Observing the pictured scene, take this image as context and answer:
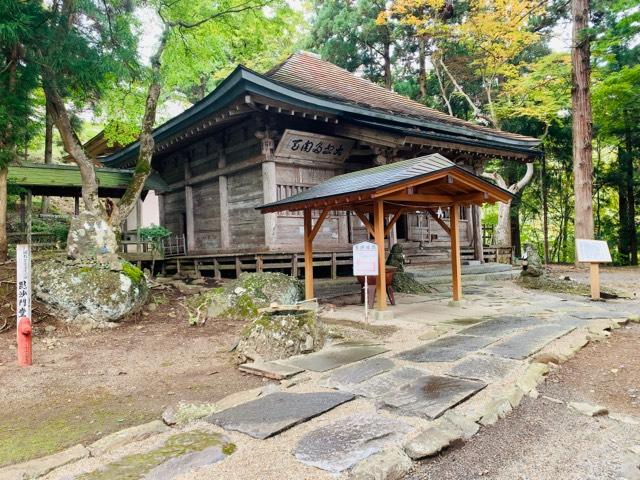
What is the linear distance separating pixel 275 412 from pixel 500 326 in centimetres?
402

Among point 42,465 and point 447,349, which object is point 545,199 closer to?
point 447,349

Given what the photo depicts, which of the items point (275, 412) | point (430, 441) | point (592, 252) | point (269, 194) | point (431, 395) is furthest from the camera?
point (269, 194)

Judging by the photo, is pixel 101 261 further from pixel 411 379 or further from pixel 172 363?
pixel 411 379

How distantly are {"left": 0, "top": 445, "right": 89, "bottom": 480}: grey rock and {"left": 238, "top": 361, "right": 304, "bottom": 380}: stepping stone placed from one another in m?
1.79

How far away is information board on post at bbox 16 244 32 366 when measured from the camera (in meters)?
4.62

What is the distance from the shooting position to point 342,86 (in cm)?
1255

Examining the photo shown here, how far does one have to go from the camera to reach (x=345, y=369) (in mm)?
4137

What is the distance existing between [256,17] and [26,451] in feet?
37.1

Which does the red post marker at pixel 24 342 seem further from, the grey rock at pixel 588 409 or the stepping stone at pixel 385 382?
the grey rock at pixel 588 409

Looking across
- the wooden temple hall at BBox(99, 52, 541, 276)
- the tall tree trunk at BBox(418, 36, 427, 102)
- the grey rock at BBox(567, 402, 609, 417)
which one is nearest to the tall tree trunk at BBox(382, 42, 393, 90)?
the tall tree trunk at BBox(418, 36, 427, 102)

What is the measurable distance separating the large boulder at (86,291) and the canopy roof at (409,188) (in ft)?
9.69

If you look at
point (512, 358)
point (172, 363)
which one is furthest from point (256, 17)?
point (512, 358)

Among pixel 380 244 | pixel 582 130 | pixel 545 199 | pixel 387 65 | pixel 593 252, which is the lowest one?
pixel 593 252

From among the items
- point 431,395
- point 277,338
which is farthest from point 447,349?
point 277,338
